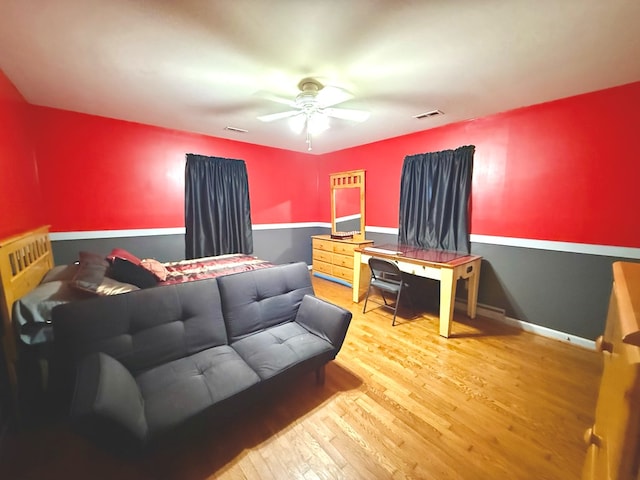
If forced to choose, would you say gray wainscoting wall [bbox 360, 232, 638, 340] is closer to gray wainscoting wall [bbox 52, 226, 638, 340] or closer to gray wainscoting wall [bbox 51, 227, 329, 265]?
gray wainscoting wall [bbox 52, 226, 638, 340]

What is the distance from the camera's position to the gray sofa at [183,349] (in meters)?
1.08

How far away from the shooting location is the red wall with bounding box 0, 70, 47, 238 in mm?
1821

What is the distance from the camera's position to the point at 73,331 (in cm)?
133

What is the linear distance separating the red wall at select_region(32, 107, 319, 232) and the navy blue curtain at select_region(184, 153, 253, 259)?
5.0 inches

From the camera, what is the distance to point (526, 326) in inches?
106

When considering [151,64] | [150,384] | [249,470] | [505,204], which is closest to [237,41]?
[151,64]

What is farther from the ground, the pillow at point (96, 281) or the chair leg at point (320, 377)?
the pillow at point (96, 281)

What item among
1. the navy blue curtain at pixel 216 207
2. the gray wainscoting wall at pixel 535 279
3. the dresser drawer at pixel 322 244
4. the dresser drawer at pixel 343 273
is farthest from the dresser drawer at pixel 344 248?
the navy blue curtain at pixel 216 207

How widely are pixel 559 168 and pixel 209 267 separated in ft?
12.3

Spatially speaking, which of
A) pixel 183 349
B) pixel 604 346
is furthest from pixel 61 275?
pixel 604 346

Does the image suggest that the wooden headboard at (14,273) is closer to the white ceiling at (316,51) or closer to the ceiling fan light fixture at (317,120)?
the white ceiling at (316,51)

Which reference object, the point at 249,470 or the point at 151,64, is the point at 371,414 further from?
the point at 151,64

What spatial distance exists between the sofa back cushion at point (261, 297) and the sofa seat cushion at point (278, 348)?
0.08 metres

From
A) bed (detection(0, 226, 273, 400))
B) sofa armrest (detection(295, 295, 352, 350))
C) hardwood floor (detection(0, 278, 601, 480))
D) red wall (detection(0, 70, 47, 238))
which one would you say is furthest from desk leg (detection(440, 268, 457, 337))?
red wall (detection(0, 70, 47, 238))
